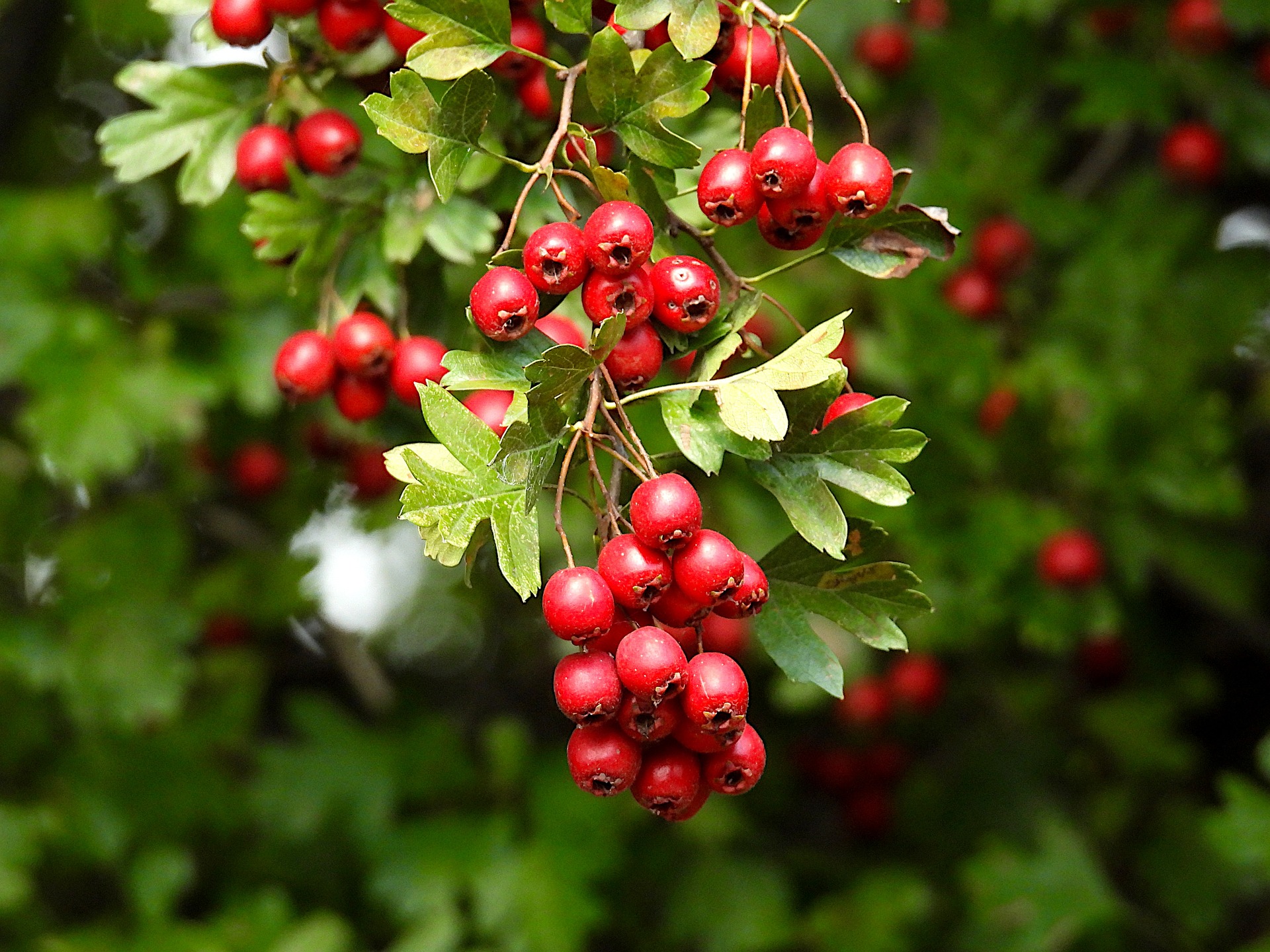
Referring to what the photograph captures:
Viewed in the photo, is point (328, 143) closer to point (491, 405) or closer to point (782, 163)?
point (491, 405)

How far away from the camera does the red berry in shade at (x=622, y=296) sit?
76 centimetres

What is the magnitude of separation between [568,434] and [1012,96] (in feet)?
6.61

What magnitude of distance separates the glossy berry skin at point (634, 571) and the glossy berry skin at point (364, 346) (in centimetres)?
40

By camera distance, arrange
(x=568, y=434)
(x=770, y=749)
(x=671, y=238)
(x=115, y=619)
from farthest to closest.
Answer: (x=770, y=749)
(x=115, y=619)
(x=671, y=238)
(x=568, y=434)

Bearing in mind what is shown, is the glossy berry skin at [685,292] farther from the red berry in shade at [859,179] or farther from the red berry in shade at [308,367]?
the red berry in shade at [308,367]

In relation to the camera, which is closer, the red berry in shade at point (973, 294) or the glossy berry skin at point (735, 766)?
the glossy berry skin at point (735, 766)

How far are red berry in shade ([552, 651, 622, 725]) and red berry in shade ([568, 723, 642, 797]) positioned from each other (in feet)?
0.08

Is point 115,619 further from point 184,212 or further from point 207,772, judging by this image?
point 184,212

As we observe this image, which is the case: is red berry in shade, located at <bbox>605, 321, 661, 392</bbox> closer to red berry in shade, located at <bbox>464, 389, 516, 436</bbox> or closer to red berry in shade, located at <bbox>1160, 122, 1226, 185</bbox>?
red berry in shade, located at <bbox>464, 389, 516, 436</bbox>

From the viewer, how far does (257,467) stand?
7.92ft

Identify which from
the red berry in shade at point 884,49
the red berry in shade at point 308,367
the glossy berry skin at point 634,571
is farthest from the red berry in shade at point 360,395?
the red berry in shade at point 884,49

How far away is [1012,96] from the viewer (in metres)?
2.46

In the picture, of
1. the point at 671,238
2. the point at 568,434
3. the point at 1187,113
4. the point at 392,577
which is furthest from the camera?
the point at 392,577

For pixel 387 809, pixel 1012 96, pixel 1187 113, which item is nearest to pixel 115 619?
pixel 387 809
